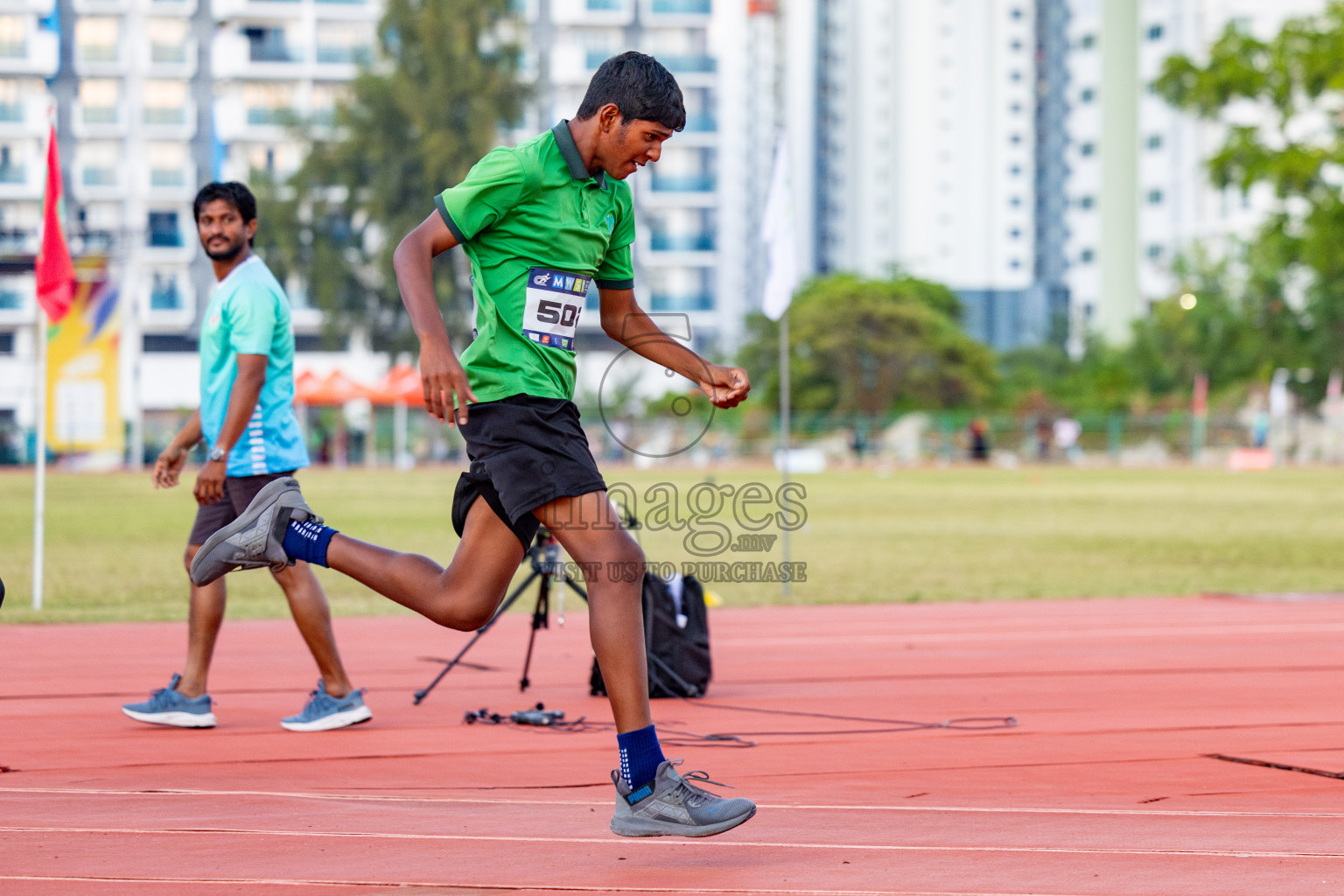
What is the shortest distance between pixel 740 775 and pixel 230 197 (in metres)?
2.60

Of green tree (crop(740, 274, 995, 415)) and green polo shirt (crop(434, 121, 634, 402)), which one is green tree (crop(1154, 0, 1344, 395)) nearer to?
green polo shirt (crop(434, 121, 634, 402))

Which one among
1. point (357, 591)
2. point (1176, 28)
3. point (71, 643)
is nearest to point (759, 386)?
point (1176, 28)

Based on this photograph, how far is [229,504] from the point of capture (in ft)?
16.8

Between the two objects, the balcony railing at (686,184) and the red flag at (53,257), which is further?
the balcony railing at (686,184)

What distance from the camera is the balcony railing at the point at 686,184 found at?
75.3 m

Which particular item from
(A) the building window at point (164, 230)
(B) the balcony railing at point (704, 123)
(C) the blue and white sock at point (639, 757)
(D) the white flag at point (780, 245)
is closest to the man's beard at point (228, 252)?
(C) the blue and white sock at point (639, 757)

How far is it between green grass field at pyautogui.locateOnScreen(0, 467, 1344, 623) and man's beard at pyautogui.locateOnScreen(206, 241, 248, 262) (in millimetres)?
4276

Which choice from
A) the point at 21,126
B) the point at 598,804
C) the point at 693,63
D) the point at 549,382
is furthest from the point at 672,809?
the point at 21,126

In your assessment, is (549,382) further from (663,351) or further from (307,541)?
(307,541)

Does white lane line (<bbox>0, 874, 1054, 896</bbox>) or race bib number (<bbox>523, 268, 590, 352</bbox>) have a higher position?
race bib number (<bbox>523, 268, 590, 352</bbox>)

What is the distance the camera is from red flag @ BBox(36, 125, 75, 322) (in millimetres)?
8781

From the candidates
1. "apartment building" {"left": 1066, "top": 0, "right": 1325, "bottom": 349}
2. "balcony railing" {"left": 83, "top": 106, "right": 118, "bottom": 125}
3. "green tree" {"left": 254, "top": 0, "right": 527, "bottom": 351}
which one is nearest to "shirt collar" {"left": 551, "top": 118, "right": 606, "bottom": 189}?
"green tree" {"left": 254, "top": 0, "right": 527, "bottom": 351}

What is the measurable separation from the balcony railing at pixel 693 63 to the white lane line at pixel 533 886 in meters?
72.9

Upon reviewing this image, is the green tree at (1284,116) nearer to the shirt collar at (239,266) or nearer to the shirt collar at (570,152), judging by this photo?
the shirt collar at (239,266)
